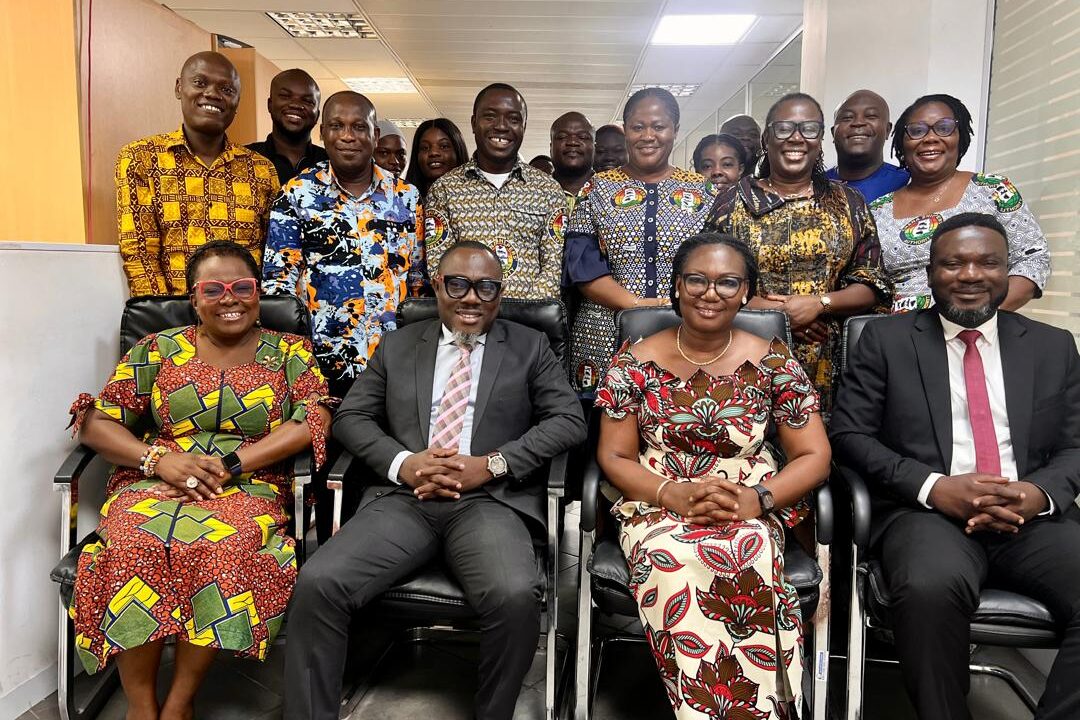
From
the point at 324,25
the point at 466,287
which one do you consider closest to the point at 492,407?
the point at 466,287

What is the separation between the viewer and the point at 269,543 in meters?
2.27

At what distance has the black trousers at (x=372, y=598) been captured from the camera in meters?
2.06

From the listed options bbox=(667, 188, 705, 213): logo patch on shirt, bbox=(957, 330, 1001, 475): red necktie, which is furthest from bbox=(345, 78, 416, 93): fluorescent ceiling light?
bbox=(957, 330, 1001, 475): red necktie

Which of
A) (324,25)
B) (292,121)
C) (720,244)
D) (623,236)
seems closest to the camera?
(720,244)

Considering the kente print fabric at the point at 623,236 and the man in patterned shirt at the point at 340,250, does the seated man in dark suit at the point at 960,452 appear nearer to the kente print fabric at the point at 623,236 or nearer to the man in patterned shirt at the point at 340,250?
the kente print fabric at the point at 623,236

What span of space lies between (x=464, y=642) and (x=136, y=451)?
1288 millimetres

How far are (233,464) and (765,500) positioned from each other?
1555 mm

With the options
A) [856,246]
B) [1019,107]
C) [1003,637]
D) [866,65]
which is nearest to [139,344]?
[856,246]

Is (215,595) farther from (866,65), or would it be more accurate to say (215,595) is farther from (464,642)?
(866,65)

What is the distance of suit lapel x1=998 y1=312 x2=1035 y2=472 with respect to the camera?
2238mm

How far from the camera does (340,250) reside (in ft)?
9.62

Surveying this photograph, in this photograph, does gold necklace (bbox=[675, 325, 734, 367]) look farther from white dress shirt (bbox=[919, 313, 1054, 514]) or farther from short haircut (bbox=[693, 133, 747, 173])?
short haircut (bbox=[693, 133, 747, 173])

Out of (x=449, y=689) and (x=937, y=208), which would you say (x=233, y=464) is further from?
(x=937, y=208)

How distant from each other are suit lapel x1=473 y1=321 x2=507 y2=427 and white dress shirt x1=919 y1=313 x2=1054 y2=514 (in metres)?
1.29
